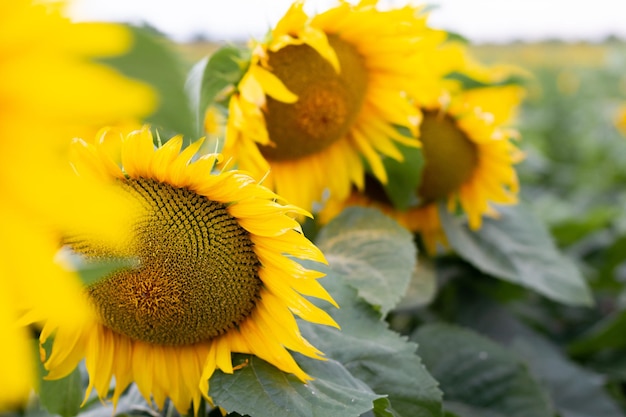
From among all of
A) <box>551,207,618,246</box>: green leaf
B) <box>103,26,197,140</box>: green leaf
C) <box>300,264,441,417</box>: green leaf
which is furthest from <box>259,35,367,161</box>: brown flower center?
<box>551,207,618,246</box>: green leaf

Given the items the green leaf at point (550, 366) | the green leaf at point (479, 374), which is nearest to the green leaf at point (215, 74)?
the green leaf at point (479, 374)

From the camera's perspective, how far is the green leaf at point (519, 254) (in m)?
1.03

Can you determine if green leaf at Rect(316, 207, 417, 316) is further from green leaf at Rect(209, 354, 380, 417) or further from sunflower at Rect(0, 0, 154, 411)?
sunflower at Rect(0, 0, 154, 411)

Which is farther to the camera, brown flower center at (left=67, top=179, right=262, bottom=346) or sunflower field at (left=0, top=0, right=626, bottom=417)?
brown flower center at (left=67, top=179, right=262, bottom=346)

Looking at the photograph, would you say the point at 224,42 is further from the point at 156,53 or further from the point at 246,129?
the point at 156,53

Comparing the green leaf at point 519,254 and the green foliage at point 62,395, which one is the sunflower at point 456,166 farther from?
the green foliage at point 62,395

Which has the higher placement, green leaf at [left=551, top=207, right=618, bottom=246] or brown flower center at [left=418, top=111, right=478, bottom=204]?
brown flower center at [left=418, top=111, right=478, bottom=204]

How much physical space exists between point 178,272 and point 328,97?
35 centimetres

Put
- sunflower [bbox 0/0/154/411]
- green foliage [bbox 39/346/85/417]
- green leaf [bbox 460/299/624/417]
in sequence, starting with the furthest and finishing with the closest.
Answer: green leaf [bbox 460/299/624/417]
green foliage [bbox 39/346/85/417]
sunflower [bbox 0/0/154/411]

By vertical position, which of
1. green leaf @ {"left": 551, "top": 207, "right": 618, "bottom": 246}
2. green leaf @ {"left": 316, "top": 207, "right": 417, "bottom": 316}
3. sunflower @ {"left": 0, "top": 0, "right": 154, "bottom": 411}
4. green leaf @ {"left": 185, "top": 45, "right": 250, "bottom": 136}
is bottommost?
green leaf @ {"left": 551, "top": 207, "right": 618, "bottom": 246}

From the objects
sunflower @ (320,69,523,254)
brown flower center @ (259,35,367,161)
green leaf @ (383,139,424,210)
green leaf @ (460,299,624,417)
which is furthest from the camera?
green leaf @ (460,299,624,417)

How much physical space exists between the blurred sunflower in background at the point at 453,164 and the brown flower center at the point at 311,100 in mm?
144

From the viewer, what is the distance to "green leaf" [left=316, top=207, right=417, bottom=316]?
746 millimetres

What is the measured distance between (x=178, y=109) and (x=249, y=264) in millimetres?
408
